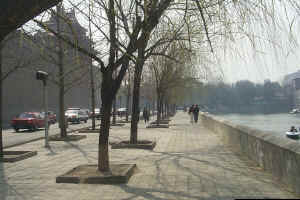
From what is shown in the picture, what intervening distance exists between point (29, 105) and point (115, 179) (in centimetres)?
4893

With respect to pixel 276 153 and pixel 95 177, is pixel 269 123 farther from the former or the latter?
pixel 95 177

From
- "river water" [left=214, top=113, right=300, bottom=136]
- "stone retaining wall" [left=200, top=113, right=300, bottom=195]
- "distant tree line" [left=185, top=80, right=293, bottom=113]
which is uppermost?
"distant tree line" [left=185, top=80, right=293, bottom=113]

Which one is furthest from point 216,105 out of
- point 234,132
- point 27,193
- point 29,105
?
point 27,193

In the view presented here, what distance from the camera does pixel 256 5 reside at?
5.96 meters

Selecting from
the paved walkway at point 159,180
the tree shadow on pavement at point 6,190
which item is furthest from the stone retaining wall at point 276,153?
the tree shadow on pavement at point 6,190

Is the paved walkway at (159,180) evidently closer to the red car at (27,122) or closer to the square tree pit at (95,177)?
the square tree pit at (95,177)

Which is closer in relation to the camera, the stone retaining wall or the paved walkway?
the stone retaining wall

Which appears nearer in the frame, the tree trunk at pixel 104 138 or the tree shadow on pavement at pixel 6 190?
the tree shadow on pavement at pixel 6 190

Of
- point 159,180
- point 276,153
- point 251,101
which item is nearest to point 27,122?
point 159,180

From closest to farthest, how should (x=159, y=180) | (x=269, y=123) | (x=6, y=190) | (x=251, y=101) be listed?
(x=6, y=190), (x=159, y=180), (x=269, y=123), (x=251, y=101)

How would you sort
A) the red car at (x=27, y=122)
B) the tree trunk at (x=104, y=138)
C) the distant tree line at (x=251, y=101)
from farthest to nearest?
1. the distant tree line at (x=251, y=101)
2. the red car at (x=27, y=122)
3. the tree trunk at (x=104, y=138)

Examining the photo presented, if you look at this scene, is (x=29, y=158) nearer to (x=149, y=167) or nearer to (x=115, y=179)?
(x=149, y=167)

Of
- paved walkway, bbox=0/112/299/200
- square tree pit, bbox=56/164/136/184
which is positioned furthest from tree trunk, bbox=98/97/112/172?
paved walkway, bbox=0/112/299/200

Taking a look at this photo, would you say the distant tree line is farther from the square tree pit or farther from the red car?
the square tree pit
